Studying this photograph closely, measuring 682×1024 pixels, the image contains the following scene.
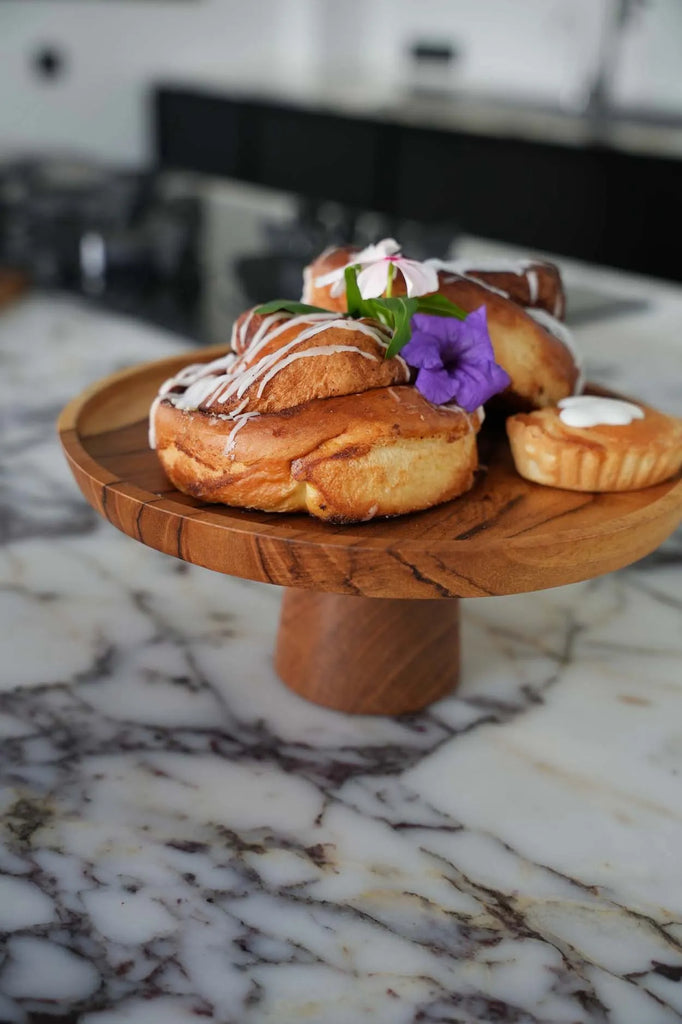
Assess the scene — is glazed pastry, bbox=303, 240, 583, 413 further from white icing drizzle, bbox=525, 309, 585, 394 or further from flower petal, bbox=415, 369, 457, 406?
flower petal, bbox=415, 369, 457, 406

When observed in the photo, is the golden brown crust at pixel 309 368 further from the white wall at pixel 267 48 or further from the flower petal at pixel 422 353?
the white wall at pixel 267 48

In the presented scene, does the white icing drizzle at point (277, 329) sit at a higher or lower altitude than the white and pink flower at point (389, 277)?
lower

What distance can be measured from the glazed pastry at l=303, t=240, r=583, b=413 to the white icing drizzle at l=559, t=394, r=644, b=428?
4cm

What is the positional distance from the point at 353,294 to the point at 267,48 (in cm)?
394

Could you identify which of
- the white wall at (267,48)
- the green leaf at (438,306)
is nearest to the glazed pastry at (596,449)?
the green leaf at (438,306)

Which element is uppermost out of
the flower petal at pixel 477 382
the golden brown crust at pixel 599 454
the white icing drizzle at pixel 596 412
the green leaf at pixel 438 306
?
the green leaf at pixel 438 306

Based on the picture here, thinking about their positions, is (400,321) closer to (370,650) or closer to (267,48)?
(370,650)

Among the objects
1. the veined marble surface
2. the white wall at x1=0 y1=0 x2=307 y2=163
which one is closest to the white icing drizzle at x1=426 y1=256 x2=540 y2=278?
the veined marble surface

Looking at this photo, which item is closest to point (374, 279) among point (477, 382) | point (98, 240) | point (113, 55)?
point (477, 382)

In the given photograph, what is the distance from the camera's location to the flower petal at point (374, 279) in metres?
0.82

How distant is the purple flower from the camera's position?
31.5 inches

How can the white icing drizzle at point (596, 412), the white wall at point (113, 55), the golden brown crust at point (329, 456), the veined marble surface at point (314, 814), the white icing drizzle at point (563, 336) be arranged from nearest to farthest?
the veined marble surface at point (314, 814)
the golden brown crust at point (329, 456)
the white icing drizzle at point (596, 412)
the white icing drizzle at point (563, 336)
the white wall at point (113, 55)

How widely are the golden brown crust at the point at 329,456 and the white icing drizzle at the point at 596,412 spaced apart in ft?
0.39

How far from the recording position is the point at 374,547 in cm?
68
